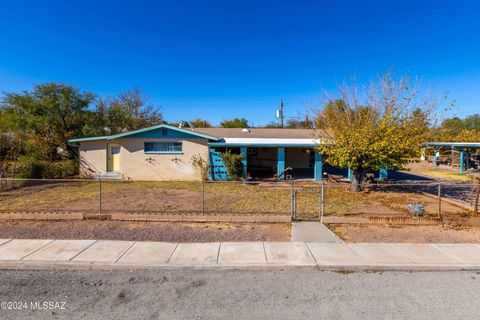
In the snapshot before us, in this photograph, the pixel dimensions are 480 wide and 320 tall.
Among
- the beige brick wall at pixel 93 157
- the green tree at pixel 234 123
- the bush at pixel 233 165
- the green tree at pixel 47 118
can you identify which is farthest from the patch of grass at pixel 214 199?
the green tree at pixel 234 123

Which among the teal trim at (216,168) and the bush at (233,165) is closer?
the bush at (233,165)

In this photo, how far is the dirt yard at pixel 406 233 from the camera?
20.2 feet

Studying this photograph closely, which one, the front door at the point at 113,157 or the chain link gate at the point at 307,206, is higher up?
the front door at the point at 113,157

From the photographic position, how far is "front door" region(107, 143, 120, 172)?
16.6 m

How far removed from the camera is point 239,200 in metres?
10.1

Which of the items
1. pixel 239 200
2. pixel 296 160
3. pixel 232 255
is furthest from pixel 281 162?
pixel 232 255

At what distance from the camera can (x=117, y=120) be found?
953 inches

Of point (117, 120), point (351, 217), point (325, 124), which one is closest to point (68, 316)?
point (351, 217)

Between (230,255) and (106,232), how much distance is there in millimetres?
3461

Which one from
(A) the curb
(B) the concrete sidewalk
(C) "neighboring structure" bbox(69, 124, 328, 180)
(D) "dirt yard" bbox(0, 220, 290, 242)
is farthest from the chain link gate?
(C) "neighboring structure" bbox(69, 124, 328, 180)

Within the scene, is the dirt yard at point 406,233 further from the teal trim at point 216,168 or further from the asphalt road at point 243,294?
the teal trim at point 216,168

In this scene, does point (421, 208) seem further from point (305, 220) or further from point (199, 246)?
point (199, 246)

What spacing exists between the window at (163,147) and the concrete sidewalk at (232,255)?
33.6ft

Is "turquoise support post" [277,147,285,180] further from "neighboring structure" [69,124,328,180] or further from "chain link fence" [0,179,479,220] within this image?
"chain link fence" [0,179,479,220]
